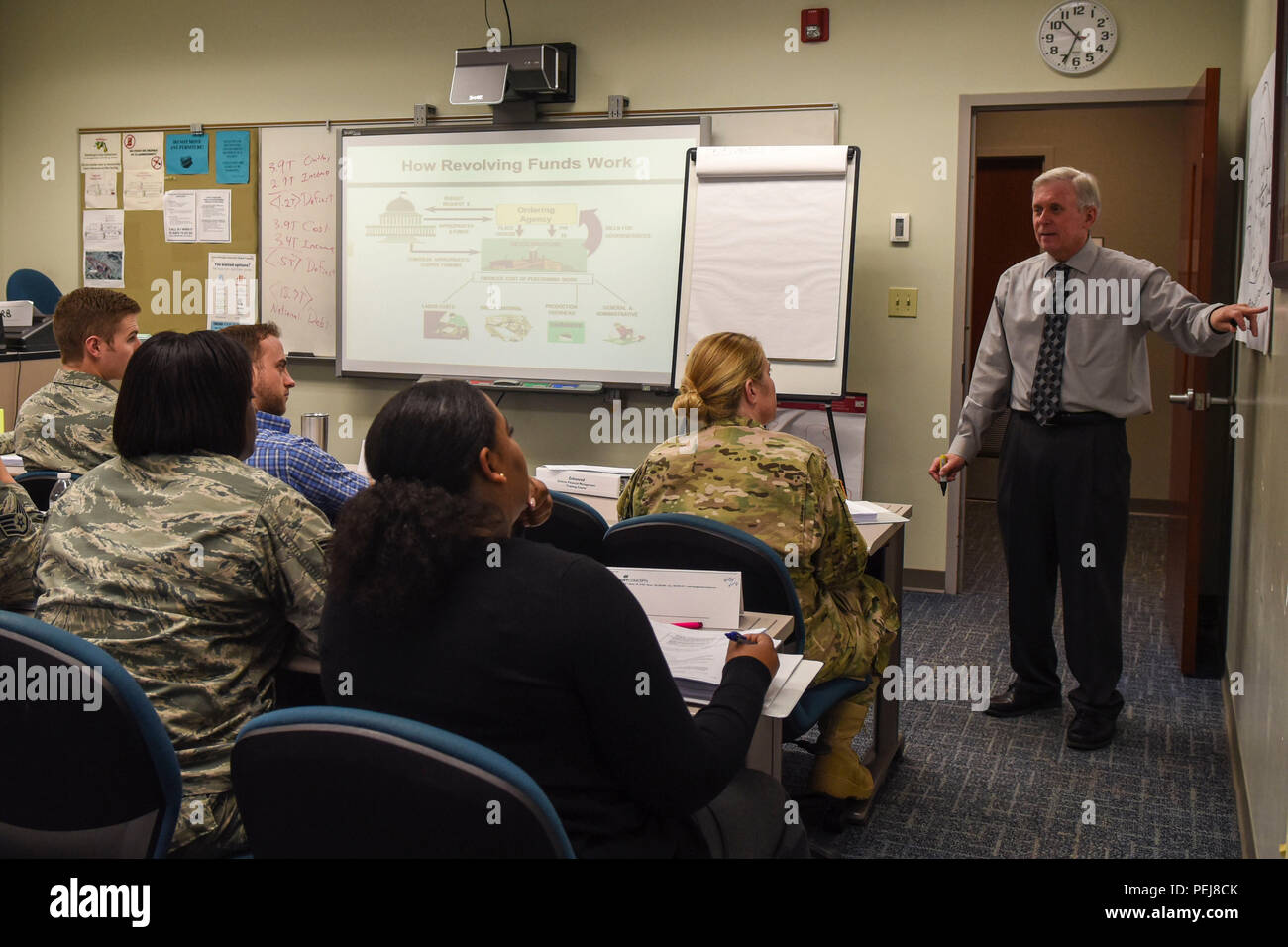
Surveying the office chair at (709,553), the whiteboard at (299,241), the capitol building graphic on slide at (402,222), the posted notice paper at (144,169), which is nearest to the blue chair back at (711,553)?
the office chair at (709,553)

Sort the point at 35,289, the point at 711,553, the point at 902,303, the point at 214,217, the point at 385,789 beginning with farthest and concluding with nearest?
the point at 35,289
the point at 214,217
the point at 902,303
the point at 711,553
the point at 385,789

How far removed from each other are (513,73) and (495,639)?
412cm

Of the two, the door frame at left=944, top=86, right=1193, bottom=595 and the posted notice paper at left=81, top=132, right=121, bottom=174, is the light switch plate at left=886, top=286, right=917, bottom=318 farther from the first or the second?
the posted notice paper at left=81, top=132, right=121, bottom=174

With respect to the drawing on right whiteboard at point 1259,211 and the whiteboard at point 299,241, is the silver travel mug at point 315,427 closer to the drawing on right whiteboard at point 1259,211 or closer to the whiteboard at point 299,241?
the whiteboard at point 299,241

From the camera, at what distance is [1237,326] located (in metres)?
2.70

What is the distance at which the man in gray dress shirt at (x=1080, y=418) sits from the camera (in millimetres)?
3027

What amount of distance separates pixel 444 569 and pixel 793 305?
11.1ft

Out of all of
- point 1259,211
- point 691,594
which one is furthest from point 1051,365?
point 691,594

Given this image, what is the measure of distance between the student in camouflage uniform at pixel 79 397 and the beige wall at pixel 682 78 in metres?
2.16

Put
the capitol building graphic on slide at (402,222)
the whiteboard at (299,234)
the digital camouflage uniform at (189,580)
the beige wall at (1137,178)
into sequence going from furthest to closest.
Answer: the beige wall at (1137,178)
the whiteboard at (299,234)
the capitol building graphic on slide at (402,222)
the digital camouflage uniform at (189,580)

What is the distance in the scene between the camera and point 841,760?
250cm

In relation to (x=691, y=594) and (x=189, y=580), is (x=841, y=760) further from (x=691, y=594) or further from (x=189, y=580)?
(x=189, y=580)

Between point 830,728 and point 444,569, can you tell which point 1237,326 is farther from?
point 444,569
